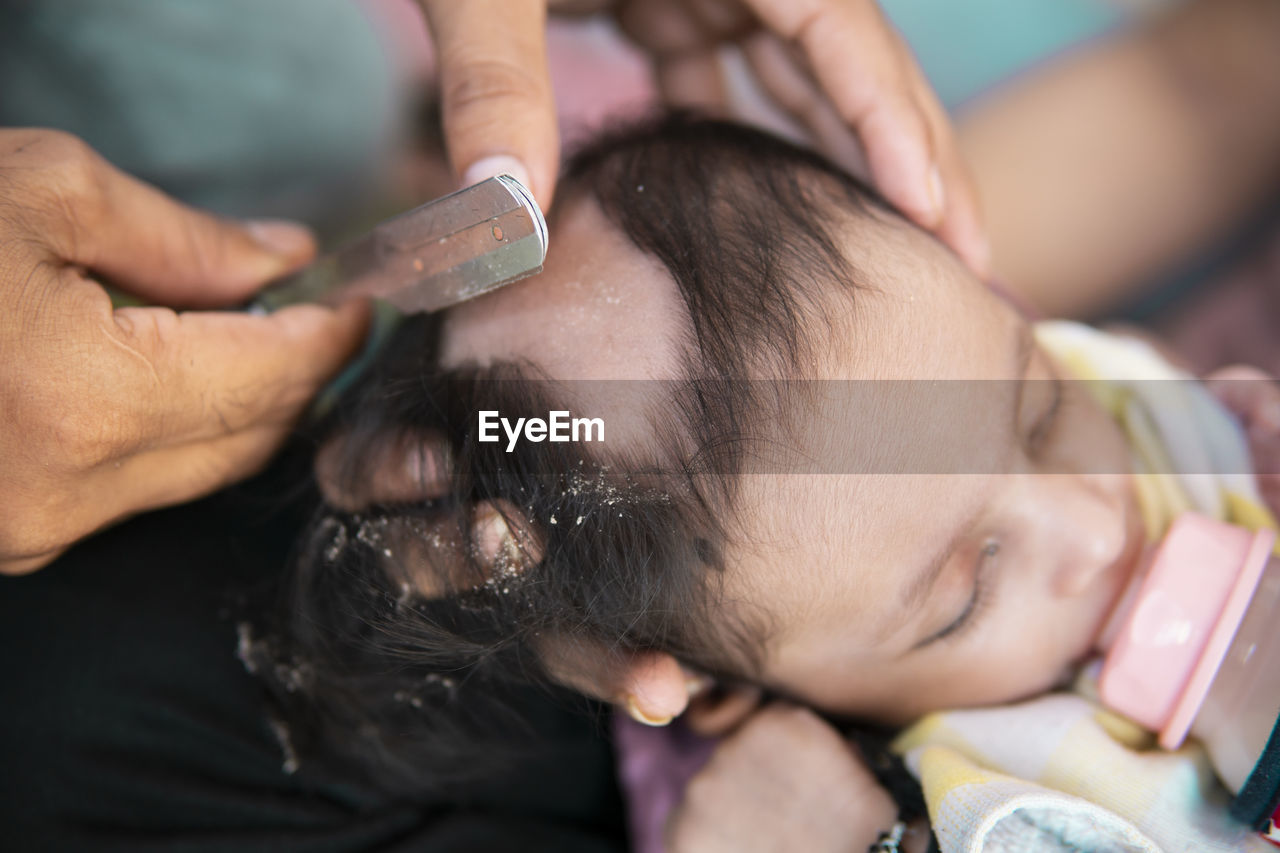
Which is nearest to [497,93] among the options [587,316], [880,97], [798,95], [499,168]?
[499,168]

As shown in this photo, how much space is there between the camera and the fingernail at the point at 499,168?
2.40 ft

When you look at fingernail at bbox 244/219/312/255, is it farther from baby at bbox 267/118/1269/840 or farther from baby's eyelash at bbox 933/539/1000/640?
baby's eyelash at bbox 933/539/1000/640

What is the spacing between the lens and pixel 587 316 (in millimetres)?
735

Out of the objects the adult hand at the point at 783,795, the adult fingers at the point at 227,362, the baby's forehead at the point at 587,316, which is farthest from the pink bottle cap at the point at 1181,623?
the adult fingers at the point at 227,362

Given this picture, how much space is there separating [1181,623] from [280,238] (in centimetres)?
104

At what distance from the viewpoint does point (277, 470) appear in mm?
984

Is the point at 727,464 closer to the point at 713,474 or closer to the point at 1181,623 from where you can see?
the point at 713,474

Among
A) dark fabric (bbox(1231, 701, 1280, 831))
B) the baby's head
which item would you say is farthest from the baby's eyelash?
dark fabric (bbox(1231, 701, 1280, 831))

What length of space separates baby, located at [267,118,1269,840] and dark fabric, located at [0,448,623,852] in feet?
0.45

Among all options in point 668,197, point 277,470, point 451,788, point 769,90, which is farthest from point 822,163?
point 451,788

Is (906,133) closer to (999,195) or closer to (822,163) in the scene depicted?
(822,163)

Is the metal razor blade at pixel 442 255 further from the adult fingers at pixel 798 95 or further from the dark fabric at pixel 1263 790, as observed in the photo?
the dark fabric at pixel 1263 790

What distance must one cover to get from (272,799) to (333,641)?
0.61 feet

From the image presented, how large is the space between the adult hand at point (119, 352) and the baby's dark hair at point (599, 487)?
11cm
